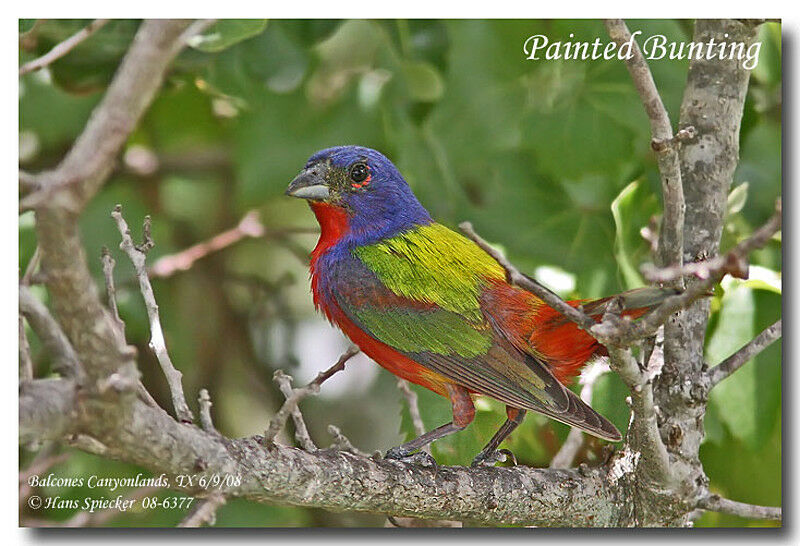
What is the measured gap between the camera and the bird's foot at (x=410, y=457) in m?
2.33

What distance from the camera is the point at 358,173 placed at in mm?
2578

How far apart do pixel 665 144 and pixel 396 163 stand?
1012 mm

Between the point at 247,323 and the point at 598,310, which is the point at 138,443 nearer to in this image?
the point at 598,310

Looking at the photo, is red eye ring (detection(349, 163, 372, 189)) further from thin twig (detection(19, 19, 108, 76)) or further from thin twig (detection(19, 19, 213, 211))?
thin twig (detection(19, 19, 213, 211))

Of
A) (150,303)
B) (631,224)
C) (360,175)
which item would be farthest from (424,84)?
(150,303)

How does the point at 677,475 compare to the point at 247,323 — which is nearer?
the point at 677,475

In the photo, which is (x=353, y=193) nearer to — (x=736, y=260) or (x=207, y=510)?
(x=207, y=510)

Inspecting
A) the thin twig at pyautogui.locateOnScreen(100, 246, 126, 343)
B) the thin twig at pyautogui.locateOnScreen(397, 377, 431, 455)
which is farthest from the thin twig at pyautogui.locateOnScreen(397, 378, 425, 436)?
the thin twig at pyautogui.locateOnScreen(100, 246, 126, 343)

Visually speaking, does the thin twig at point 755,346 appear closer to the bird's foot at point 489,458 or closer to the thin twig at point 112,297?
the bird's foot at point 489,458

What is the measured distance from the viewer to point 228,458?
187 cm

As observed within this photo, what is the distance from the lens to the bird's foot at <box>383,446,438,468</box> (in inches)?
91.7

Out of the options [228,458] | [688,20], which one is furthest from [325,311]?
[688,20]

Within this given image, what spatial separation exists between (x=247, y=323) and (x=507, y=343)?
1.05 m

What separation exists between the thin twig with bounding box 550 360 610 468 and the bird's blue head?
0.63 m
